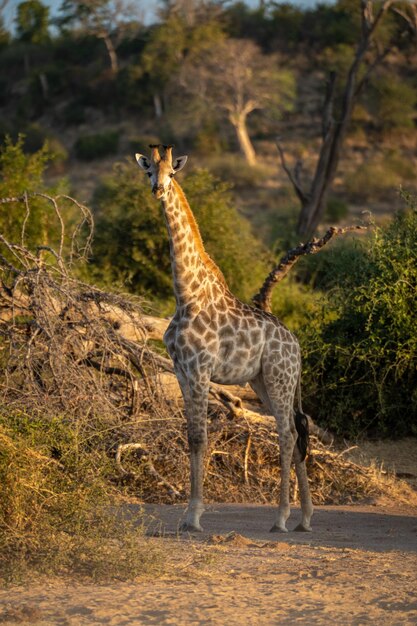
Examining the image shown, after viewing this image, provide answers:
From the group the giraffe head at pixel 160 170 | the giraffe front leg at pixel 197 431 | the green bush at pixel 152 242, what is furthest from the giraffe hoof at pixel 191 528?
the green bush at pixel 152 242

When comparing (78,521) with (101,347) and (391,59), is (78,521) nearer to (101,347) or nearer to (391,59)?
(101,347)

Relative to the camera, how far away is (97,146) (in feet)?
140

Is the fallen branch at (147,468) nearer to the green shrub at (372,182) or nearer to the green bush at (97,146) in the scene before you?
the green shrub at (372,182)

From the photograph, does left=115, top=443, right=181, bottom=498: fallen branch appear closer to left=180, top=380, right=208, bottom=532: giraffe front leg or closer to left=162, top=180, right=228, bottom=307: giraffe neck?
left=180, top=380, right=208, bottom=532: giraffe front leg

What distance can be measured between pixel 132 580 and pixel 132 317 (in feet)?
14.5

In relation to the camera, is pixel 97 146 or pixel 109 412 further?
pixel 97 146

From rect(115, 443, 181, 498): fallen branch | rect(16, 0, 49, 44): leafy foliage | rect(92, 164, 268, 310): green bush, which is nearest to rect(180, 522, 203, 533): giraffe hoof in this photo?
rect(115, 443, 181, 498): fallen branch

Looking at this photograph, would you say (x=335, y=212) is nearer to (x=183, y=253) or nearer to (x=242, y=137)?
(x=242, y=137)

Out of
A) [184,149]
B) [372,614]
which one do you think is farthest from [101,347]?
[184,149]

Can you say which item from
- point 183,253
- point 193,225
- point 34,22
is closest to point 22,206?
point 193,225

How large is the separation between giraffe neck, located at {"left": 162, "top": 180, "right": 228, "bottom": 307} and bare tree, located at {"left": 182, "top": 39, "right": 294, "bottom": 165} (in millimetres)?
34105

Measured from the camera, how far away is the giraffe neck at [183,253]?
7301 millimetres

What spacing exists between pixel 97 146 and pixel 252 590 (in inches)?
1520

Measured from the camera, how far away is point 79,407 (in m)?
8.57
